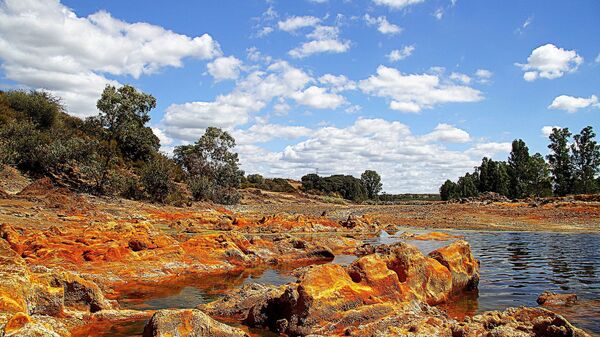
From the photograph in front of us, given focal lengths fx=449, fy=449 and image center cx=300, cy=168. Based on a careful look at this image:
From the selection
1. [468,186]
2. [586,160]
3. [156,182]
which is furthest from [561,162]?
[156,182]

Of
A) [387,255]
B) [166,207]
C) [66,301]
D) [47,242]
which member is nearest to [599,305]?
[387,255]

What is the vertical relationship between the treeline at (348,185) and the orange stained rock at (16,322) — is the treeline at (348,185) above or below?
above

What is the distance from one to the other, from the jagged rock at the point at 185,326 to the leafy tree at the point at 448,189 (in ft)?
469

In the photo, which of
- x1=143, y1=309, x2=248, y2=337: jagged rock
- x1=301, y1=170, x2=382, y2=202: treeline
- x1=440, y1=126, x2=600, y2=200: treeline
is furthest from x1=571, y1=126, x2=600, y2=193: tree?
x1=143, y1=309, x2=248, y2=337: jagged rock

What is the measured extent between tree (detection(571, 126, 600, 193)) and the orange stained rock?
101283 millimetres

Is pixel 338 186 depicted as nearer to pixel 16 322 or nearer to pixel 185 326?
pixel 185 326

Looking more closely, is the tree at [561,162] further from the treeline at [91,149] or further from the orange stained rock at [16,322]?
the orange stained rock at [16,322]

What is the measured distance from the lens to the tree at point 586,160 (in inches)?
3504

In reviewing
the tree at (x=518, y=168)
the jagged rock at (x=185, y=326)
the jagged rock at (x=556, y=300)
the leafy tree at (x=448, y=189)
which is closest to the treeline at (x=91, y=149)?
the jagged rock at (x=185, y=326)

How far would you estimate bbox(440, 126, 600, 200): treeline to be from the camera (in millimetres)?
89812

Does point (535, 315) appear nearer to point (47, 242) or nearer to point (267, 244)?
point (267, 244)

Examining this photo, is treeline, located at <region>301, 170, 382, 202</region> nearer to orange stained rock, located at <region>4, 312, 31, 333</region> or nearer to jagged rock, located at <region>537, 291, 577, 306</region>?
jagged rock, located at <region>537, 291, 577, 306</region>

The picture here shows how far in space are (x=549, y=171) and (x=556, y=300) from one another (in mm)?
94736

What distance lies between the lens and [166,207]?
2009 inches
